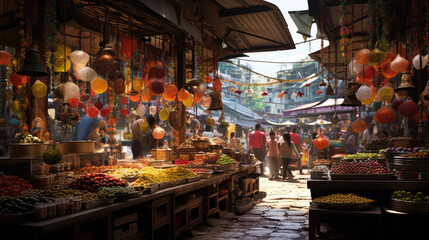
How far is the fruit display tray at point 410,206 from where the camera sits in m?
3.89

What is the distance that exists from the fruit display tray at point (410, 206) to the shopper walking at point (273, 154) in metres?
7.85

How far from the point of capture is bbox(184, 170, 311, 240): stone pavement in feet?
17.1

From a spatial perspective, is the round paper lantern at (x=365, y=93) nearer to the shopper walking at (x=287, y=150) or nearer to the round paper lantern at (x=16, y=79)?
the round paper lantern at (x=16, y=79)

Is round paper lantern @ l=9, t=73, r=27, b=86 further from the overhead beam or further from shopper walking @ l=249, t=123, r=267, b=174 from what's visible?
shopper walking @ l=249, t=123, r=267, b=174

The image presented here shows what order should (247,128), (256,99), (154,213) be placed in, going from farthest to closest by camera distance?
Answer: (256,99), (247,128), (154,213)

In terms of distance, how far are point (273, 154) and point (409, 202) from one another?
8.24 m

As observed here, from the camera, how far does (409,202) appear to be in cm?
399

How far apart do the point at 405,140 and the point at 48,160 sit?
5601 mm

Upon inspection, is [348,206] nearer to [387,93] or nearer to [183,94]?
[387,93]

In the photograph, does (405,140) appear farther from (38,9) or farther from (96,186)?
(38,9)

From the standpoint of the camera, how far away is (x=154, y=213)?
4371 millimetres

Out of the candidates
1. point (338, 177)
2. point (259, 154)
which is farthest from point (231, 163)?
point (259, 154)

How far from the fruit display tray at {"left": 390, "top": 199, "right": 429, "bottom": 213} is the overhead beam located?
13.8 ft

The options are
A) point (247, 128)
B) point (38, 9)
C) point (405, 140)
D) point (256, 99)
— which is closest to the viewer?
point (38, 9)
